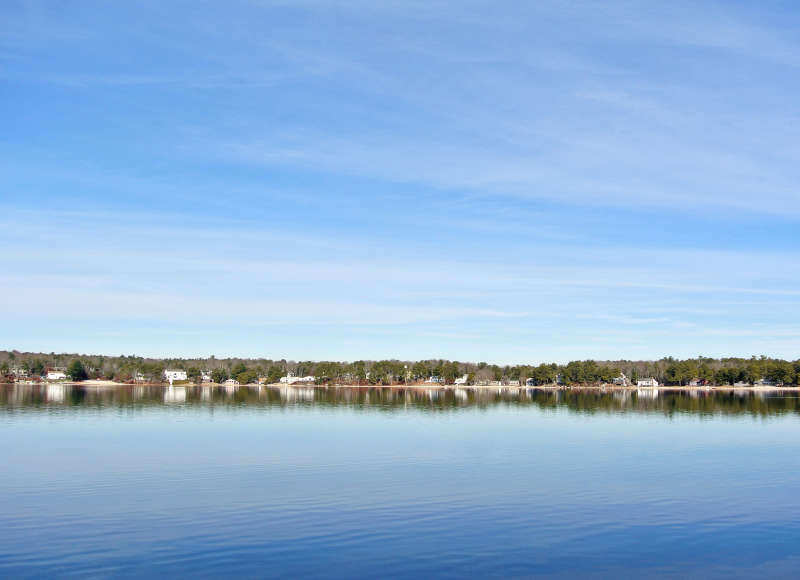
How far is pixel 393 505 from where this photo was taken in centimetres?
3772

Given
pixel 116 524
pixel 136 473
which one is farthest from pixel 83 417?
pixel 116 524

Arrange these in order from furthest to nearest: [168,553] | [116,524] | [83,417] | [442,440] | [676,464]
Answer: [83,417] < [442,440] < [676,464] < [116,524] < [168,553]

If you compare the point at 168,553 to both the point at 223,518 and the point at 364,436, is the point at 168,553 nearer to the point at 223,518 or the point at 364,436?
the point at 223,518

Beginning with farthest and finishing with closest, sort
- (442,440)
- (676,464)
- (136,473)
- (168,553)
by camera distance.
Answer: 1. (442,440)
2. (676,464)
3. (136,473)
4. (168,553)

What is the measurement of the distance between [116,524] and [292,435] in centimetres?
4122

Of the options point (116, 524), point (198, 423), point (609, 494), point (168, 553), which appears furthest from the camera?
point (198, 423)

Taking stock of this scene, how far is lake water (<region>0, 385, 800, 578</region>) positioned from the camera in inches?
1102

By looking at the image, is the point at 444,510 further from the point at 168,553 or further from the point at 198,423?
the point at 198,423

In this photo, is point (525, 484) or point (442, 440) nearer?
point (525, 484)

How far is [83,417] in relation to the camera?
92438 mm

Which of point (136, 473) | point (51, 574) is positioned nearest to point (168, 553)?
point (51, 574)

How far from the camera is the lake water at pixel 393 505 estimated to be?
28000 millimetres

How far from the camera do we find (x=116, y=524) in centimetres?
3288

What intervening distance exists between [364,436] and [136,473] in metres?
30.1
